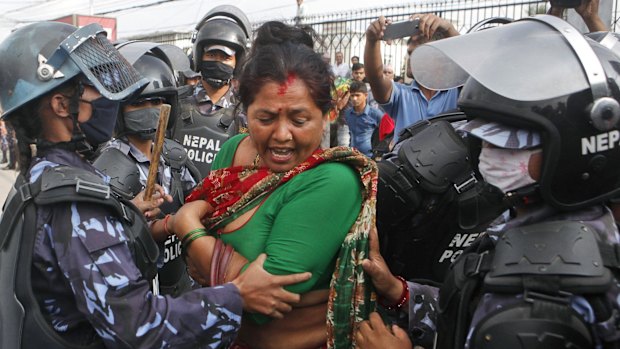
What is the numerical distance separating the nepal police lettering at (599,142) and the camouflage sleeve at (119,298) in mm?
1023

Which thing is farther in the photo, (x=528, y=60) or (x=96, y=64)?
(x=96, y=64)

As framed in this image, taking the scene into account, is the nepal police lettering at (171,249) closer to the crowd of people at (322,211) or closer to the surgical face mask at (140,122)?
the surgical face mask at (140,122)

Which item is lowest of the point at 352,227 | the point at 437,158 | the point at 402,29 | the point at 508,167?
the point at 352,227

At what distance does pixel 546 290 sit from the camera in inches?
54.5

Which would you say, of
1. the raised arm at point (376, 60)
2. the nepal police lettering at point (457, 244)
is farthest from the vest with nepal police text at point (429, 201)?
the raised arm at point (376, 60)

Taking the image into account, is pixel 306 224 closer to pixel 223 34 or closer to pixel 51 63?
Answer: pixel 51 63

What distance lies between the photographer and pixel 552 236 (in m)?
1.46

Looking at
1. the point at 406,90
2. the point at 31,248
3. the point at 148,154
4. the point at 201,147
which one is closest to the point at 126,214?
the point at 31,248

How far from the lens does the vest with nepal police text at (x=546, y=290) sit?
1.34 metres

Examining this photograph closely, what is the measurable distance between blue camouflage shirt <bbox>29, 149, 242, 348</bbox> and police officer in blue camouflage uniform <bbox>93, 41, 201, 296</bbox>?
1226mm

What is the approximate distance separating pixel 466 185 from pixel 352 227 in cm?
59

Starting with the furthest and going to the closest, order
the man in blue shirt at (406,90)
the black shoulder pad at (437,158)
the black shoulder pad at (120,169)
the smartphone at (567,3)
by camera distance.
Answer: the man in blue shirt at (406,90)
the black shoulder pad at (120,169)
the smartphone at (567,3)
the black shoulder pad at (437,158)

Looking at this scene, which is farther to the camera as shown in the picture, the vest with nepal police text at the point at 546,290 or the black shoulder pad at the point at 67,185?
the black shoulder pad at the point at 67,185

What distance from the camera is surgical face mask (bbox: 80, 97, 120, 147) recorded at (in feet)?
6.39
